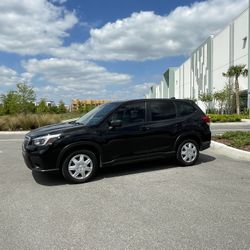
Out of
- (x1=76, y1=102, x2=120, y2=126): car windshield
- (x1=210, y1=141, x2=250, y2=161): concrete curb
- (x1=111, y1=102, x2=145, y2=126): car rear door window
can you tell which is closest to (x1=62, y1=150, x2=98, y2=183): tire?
(x1=76, y1=102, x2=120, y2=126): car windshield

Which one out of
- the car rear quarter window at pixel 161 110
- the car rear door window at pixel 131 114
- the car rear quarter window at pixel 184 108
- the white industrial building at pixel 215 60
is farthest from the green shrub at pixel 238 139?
the white industrial building at pixel 215 60

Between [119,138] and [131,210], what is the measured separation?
7.61 feet

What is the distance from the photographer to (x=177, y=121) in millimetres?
7730

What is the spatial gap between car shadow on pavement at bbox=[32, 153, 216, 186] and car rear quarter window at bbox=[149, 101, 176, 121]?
1214mm

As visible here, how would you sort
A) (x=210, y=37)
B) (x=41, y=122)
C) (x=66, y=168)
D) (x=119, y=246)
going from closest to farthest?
1. (x=119, y=246)
2. (x=66, y=168)
3. (x=41, y=122)
4. (x=210, y=37)

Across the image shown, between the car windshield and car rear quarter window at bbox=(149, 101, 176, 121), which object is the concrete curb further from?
the car windshield

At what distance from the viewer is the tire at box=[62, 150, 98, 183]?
21.2ft

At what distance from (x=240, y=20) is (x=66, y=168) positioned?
3508 centimetres

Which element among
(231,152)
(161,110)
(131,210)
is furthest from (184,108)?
(131,210)

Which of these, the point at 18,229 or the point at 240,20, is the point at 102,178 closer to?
the point at 18,229

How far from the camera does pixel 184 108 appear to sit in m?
8.03

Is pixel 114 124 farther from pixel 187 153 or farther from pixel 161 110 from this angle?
pixel 187 153

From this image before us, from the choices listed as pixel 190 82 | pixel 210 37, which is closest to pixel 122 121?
pixel 210 37

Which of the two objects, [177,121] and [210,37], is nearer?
[177,121]
